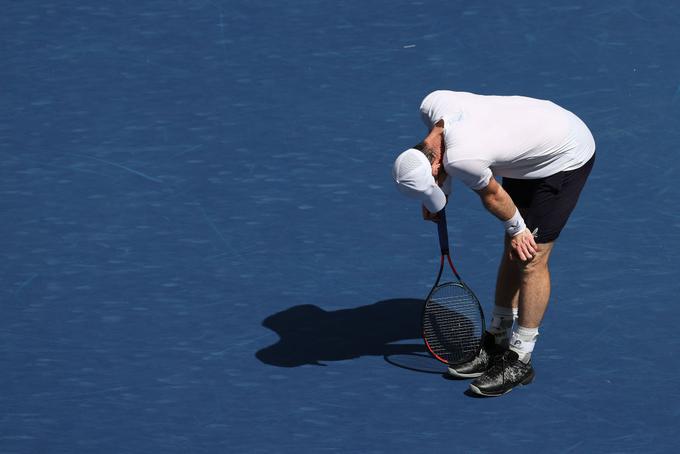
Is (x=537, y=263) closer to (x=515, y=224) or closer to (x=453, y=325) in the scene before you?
(x=515, y=224)

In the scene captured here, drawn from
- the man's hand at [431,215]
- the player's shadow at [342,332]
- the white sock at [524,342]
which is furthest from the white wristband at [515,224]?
the player's shadow at [342,332]

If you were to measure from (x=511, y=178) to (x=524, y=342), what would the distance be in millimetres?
862

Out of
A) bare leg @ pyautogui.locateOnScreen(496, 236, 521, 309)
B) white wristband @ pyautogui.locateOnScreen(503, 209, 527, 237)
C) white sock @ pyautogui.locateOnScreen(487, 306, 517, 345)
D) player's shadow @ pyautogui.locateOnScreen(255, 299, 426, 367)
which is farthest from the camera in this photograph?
player's shadow @ pyautogui.locateOnScreen(255, 299, 426, 367)

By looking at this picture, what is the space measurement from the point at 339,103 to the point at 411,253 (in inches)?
74.0

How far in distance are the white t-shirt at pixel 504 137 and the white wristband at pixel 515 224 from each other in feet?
0.87

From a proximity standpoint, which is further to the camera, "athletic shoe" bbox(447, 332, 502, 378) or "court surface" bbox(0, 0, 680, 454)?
"athletic shoe" bbox(447, 332, 502, 378)

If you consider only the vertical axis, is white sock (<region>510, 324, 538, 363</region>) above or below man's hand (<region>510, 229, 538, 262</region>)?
below

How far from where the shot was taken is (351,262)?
877cm

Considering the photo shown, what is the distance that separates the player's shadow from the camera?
26.0 feet

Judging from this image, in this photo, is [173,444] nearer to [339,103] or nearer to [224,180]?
[224,180]

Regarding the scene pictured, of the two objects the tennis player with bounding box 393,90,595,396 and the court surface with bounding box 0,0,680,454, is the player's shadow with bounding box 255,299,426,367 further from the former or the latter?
the tennis player with bounding box 393,90,595,396

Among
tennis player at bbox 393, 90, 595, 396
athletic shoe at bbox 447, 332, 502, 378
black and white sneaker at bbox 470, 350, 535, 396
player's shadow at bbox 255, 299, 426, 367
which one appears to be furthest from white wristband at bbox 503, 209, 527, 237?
player's shadow at bbox 255, 299, 426, 367

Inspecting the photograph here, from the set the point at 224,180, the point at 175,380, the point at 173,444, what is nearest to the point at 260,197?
the point at 224,180

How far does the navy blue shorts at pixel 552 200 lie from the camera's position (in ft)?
24.2
